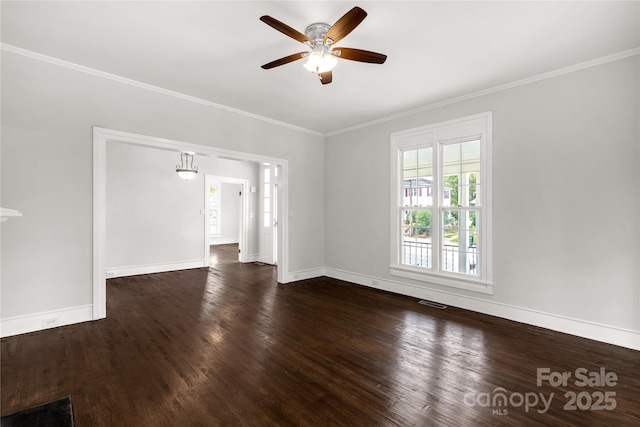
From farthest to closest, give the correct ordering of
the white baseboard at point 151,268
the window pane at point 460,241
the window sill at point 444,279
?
1. the white baseboard at point 151,268
2. the window pane at point 460,241
3. the window sill at point 444,279

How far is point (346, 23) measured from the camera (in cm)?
213

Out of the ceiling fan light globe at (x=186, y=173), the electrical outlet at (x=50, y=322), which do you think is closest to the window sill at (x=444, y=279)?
the electrical outlet at (x=50, y=322)

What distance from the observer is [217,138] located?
4.50 m

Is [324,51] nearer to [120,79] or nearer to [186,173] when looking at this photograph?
[120,79]

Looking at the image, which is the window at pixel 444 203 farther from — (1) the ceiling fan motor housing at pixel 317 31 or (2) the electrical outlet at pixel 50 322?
(2) the electrical outlet at pixel 50 322

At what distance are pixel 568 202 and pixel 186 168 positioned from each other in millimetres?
6724

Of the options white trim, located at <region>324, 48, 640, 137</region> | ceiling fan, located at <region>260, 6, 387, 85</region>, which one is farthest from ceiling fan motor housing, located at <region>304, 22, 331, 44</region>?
white trim, located at <region>324, 48, 640, 137</region>

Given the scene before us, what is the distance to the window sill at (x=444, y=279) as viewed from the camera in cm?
393

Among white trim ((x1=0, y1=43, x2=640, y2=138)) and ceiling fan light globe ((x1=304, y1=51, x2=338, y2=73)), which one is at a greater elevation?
white trim ((x1=0, y1=43, x2=640, y2=138))

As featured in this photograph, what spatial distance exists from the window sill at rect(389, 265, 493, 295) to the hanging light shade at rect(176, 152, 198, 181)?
4641mm

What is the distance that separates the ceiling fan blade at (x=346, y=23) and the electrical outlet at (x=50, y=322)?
4.05m

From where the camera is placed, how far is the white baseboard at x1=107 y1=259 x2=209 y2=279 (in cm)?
588

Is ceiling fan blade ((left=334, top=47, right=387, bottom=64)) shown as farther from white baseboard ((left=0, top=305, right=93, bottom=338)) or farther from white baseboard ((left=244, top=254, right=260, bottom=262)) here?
white baseboard ((left=244, top=254, right=260, bottom=262))

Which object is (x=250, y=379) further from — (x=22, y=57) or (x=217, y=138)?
(x=22, y=57)
